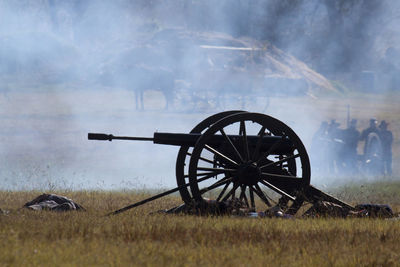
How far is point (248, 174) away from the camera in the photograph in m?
9.48

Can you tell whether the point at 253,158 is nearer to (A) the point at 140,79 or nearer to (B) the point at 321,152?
(B) the point at 321,152

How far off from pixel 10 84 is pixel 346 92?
21.7 meters

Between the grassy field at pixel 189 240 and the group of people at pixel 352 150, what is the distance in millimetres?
15166

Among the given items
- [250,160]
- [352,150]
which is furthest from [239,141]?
[352,150]

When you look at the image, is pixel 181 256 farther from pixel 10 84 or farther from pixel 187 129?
pixel 10 84

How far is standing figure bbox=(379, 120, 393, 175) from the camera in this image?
23938 millimetres

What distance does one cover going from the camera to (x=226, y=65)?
46938 mm

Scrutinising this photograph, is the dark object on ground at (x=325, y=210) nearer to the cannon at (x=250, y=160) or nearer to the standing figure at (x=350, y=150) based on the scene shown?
the cannon at (x=250, y=160)

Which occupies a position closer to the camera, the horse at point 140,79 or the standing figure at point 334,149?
the standing figure at point 334,149

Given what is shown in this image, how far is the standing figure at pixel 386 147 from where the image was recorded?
942 inches

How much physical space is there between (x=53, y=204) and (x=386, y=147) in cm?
1537

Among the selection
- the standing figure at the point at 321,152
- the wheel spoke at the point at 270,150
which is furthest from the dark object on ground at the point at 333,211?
the standing figure at the point at 321,152

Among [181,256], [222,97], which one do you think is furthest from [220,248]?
[222,97]

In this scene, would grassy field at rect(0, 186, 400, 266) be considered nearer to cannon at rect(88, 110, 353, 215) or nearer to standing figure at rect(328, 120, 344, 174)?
cannon at rect(88, 110, 353, 215)
